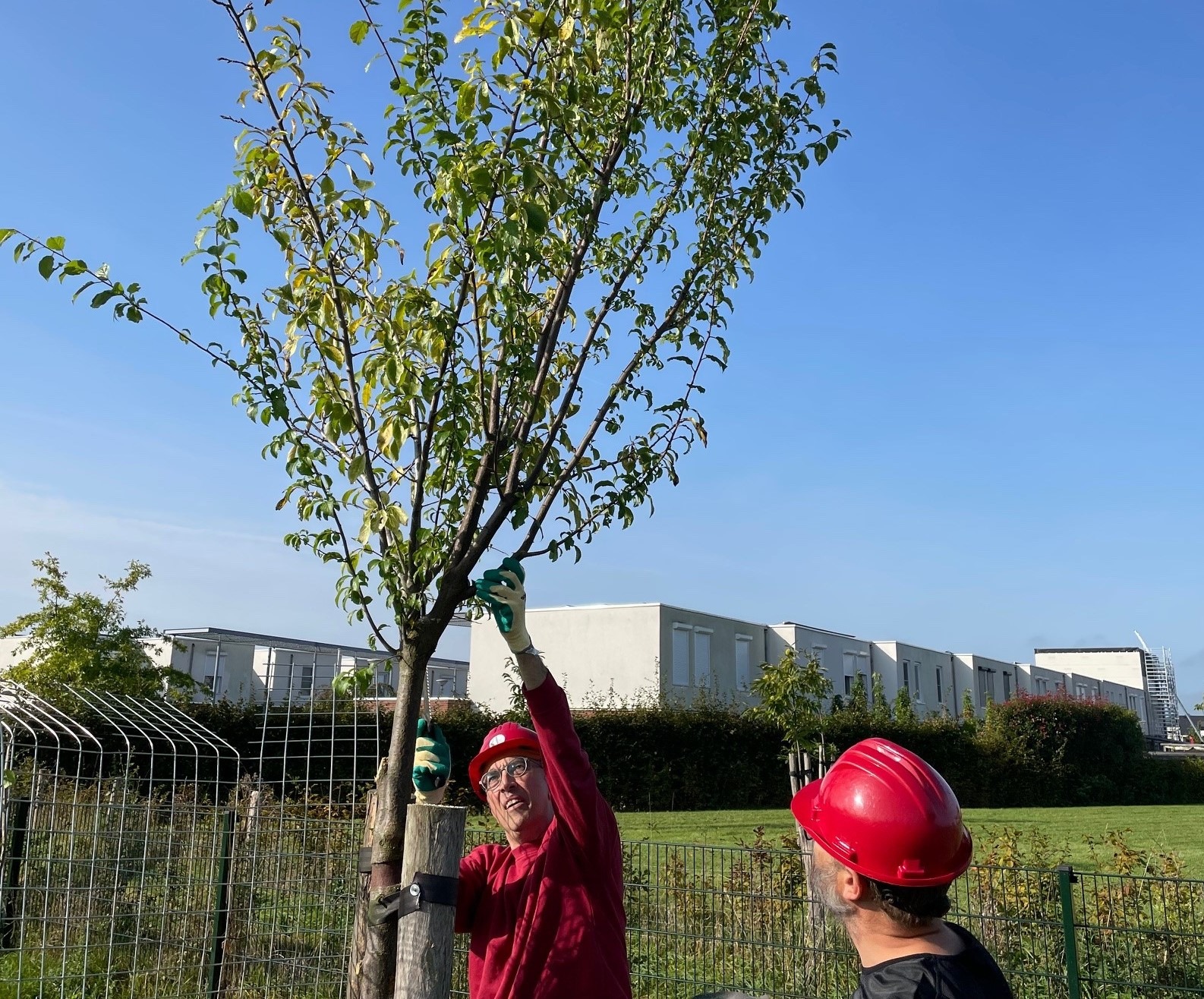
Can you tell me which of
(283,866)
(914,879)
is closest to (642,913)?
(283,866)

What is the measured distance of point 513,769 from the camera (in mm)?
3279

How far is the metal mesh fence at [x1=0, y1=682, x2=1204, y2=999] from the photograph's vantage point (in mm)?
5398

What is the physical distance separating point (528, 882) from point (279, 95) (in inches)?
108

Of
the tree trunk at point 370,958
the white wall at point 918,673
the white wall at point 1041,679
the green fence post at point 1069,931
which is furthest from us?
the white wall at point 1041,679

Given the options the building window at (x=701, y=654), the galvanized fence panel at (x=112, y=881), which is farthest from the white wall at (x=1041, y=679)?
the galvanized fence panel at (x=112, y=881)

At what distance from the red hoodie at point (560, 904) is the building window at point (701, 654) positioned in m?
34.4

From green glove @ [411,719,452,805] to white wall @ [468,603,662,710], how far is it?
1252 inches

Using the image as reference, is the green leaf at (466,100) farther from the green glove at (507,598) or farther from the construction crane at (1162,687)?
the construction crane at (1162,687)

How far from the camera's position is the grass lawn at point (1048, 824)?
16281 millimetres

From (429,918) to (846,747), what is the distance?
22650mm

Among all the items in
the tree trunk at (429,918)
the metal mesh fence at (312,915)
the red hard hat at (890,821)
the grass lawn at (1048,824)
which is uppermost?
the red hard hat at (890,821)

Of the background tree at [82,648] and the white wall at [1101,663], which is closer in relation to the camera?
the background tree at [82,648]

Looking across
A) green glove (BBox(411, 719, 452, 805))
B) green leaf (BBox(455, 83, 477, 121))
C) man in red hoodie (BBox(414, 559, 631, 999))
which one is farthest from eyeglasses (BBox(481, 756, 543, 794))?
green leaf (BBox(455, 83, 477, 121))

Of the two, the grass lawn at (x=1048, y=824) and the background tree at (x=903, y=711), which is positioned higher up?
the background tree at (x=903, y=711)
